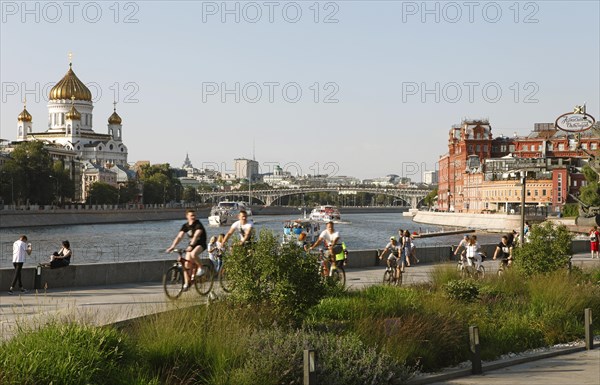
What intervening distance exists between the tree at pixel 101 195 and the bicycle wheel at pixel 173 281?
126 m

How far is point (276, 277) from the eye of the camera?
40.5 ft

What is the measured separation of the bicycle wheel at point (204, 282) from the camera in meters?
14.6

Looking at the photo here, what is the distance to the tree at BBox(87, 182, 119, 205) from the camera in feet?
455

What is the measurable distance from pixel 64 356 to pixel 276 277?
3.97 meters

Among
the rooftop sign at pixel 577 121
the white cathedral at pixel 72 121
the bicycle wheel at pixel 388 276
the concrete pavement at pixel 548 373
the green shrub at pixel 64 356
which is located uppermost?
the white cathedral at pixel 72 121

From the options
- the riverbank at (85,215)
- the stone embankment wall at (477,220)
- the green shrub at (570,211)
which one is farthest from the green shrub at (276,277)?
the riverbank at (85,215)

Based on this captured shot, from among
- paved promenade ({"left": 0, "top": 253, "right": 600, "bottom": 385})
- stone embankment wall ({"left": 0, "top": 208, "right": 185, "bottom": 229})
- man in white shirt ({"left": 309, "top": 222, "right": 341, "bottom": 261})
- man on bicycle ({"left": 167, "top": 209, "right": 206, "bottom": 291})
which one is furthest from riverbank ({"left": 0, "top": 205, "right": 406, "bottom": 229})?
man on bicycle ({"left": 167, "top": 209, "right": 206, "bottom": 291})

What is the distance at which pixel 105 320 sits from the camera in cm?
1133

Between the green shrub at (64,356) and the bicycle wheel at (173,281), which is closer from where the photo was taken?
the green shrub at (64,356)

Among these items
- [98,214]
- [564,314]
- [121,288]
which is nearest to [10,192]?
[98,214]

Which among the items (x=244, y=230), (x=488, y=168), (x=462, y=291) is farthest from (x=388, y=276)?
(x=488, y=168)

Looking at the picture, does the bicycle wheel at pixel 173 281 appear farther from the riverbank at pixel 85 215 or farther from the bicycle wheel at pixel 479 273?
the riverbank at pixel 85 215

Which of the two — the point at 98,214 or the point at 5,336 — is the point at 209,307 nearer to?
the point at 5,336

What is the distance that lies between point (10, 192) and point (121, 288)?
97.0 m
